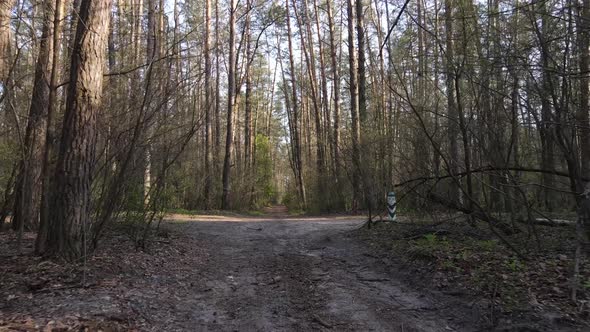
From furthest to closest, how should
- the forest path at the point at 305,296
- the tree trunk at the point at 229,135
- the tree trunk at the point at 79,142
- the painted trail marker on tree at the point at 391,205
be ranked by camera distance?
1. the tree trunk at the point at 229,135
2. the painted trail marker on tree at the point at 391,205
3. the tree trunk at the point at 79,142
4. the forest path at the point at 305,296

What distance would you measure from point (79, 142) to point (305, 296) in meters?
3.88

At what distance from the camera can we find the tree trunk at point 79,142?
6121mm

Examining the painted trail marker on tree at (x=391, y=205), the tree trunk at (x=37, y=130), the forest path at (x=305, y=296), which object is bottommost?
the forest path at (x=305, y=296)

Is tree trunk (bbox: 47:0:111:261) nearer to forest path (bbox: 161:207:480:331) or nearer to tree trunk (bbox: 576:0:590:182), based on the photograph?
forest path (bbox: 161:207:480:331)

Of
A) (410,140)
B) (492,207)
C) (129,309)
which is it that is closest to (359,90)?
(410,140)

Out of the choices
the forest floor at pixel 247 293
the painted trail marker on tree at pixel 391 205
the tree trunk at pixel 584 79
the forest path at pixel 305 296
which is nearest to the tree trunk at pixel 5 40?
the forest floor at pixel 247 293

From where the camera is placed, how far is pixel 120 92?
24.3 ft

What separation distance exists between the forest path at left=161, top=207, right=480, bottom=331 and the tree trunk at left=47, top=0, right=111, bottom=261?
1914mm

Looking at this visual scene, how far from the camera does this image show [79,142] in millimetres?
6242

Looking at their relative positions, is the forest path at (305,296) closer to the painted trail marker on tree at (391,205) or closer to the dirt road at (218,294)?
the dirt road at (218,294)

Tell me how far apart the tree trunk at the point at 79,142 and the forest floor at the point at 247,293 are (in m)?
0.45

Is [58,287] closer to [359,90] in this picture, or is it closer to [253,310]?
[253,310]

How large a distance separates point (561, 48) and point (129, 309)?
6.86m

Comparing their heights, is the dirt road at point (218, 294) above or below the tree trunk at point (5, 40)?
below
